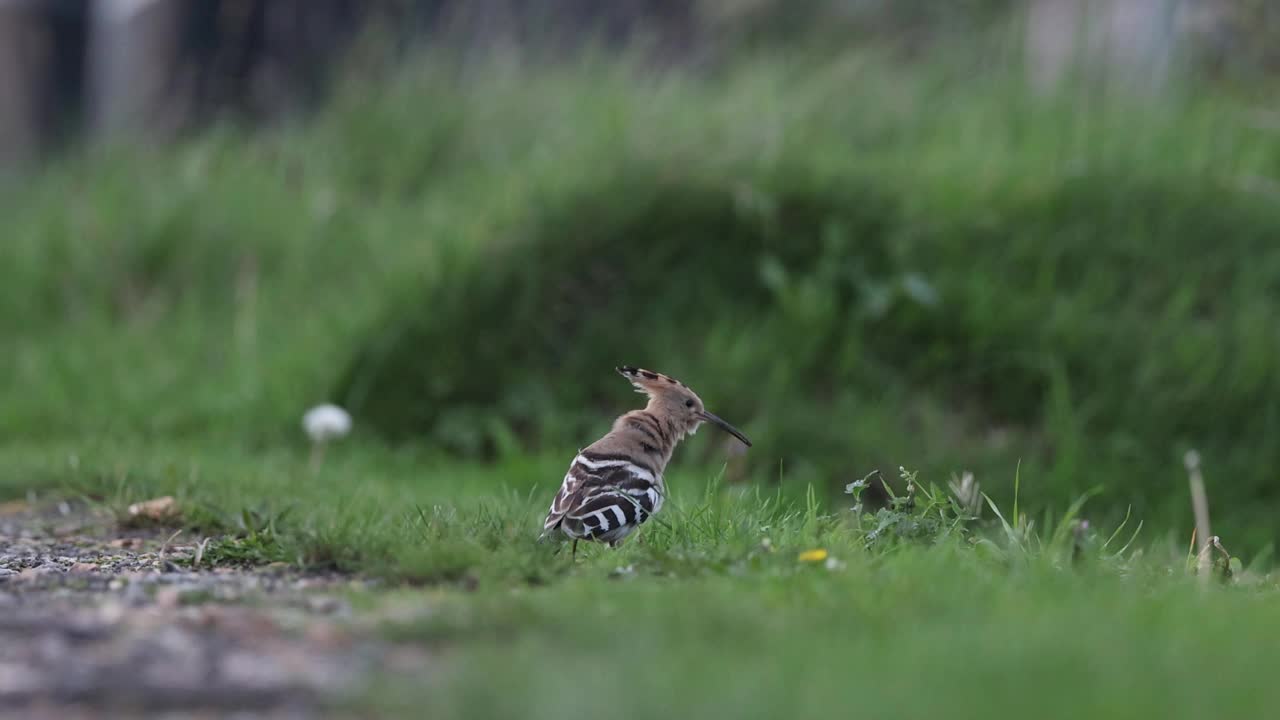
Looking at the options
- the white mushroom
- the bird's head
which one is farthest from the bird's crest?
the white mushroom

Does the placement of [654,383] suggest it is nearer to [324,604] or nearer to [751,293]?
[324,604]

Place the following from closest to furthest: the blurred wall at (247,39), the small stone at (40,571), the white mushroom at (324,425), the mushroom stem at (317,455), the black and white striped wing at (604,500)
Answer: the small stone at (40,571) < the black and white striped wing at (604,500) < the mushroom stem at (317,455) < the white mushroom at (324,425) < the blurred wall at (247,39)

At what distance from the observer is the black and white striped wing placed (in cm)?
404

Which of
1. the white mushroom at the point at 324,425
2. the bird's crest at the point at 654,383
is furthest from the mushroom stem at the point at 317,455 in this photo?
the bird's crest at the point at 654,383

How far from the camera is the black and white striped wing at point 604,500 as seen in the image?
13.2ft

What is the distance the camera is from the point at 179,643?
112 inches

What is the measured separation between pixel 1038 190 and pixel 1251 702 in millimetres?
6295

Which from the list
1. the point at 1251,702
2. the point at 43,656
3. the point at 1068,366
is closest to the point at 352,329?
the point at 1068,366

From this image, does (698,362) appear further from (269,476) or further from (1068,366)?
(269,476)

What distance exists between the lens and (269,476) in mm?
5875

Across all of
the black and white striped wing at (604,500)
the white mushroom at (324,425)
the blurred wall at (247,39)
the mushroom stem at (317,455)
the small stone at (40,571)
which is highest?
the blurred wall at (247,39)

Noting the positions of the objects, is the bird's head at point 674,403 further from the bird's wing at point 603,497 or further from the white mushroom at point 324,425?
the white mushroom at point 324,425

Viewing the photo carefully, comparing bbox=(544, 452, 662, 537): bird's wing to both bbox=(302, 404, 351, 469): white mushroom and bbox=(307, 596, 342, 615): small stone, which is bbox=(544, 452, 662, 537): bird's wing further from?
bbox=(302, 404, 351, 469): white mushroom

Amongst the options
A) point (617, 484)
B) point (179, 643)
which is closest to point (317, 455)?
point (617, 484)
